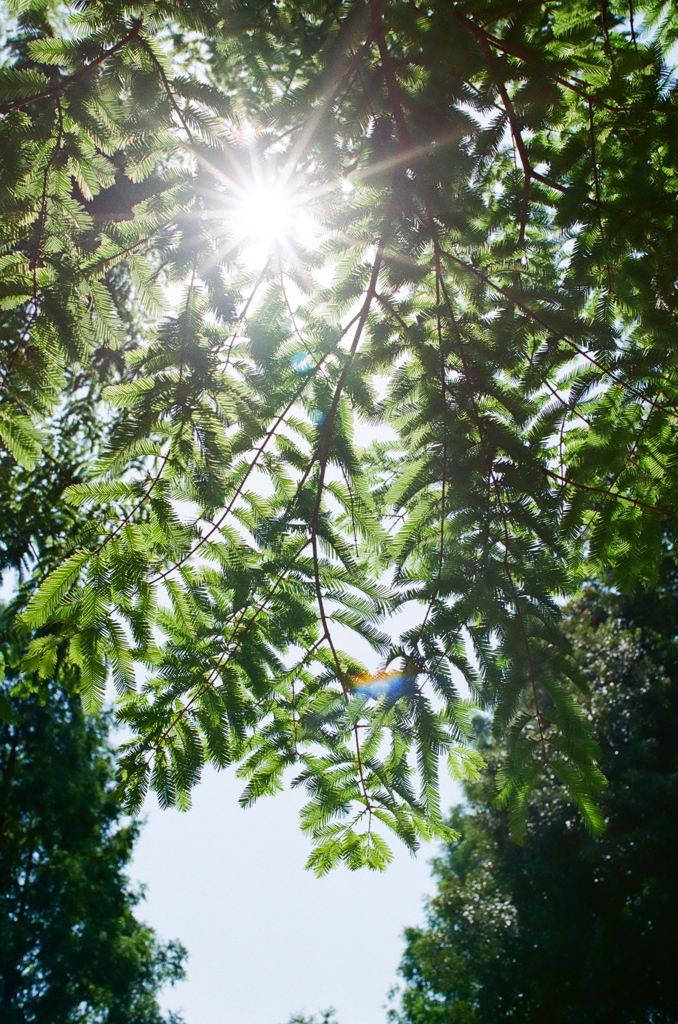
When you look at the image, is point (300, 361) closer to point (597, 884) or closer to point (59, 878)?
point (597, 884)

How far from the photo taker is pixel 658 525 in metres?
2.68

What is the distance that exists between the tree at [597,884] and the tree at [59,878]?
783 cm

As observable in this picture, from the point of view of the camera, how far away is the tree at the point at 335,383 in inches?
88.7

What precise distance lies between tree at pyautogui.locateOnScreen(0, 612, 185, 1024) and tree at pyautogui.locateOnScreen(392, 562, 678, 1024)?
25.7 ft

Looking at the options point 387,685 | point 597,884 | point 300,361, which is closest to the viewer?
point 387,685

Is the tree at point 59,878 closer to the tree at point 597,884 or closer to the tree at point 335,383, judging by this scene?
the tree at point 597,884

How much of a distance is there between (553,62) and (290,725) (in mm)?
3425

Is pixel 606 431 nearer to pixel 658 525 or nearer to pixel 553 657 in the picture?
pixel 658 525

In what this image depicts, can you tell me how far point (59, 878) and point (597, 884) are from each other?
11844mm

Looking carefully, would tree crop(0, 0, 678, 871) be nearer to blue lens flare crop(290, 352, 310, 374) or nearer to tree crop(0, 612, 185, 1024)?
blue lens flare crop(290, 352, 310, 374)

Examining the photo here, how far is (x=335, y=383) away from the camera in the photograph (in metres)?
2.58

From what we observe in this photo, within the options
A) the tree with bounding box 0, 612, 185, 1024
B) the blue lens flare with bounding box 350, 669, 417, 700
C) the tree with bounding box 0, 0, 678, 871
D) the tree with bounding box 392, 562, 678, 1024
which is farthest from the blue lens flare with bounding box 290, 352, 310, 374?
the tree with bounding box 0, 612, 185, 1024

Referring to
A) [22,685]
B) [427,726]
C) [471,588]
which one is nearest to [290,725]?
[427,726]

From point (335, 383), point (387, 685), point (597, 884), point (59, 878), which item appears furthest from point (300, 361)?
point (59, 878)
